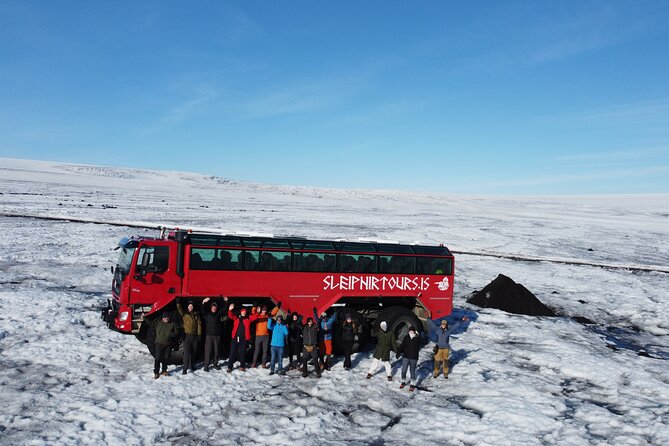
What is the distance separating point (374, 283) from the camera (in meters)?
16.6

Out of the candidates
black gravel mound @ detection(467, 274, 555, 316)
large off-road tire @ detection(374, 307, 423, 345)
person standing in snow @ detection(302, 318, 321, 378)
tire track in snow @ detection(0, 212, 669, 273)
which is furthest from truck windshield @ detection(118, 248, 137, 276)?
tire track in snow @ detection(0, 212, 669, 273)

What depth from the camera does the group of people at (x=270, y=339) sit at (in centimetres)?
1323

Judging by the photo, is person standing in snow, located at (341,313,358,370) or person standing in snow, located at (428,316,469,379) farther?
person standing in snow, located at (341,313,358,370)

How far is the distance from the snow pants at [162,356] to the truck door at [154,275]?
1.72 meters

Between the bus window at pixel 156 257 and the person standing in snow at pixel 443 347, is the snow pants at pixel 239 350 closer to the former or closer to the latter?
the bus window at pixel 156 257

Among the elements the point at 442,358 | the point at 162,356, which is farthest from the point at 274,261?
the point at 442,358

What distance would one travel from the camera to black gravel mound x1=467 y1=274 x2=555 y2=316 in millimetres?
21984

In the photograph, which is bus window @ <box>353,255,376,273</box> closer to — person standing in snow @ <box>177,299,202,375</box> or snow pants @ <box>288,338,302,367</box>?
snow pants @ <box>288,338,302,367</box>

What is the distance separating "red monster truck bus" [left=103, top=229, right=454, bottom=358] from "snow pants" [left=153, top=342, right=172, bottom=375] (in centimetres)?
133

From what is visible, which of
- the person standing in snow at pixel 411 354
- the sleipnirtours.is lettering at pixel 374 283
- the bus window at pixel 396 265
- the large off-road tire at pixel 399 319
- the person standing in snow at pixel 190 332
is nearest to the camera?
the person standing in snow at pixel 190 332

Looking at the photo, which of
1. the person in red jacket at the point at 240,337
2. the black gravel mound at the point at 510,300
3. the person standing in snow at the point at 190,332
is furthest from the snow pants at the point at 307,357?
the black gravel mound at the point at 510,300

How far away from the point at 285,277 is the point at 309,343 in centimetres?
248

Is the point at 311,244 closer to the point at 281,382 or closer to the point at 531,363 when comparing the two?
the point at 281,382

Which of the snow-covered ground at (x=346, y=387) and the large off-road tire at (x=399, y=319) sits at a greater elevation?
the large off-road tire at (x=399, y=319)
